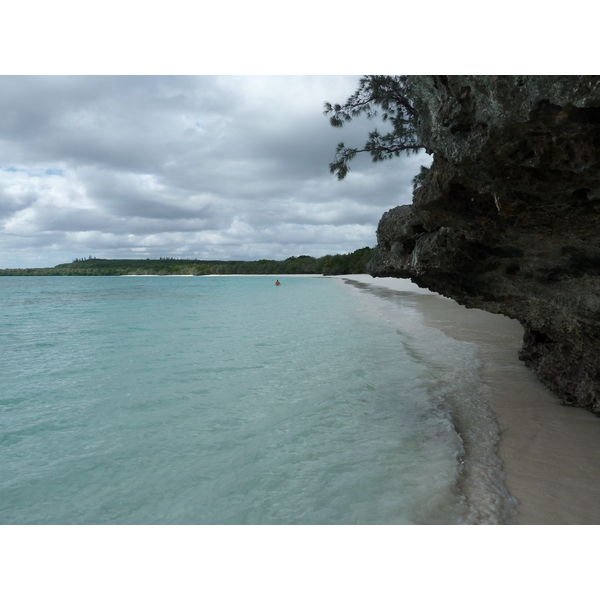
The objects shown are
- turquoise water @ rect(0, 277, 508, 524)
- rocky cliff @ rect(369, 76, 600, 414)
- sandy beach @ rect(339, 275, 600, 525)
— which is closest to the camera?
rocky cliff @ rect(369, 76, 600, 414)

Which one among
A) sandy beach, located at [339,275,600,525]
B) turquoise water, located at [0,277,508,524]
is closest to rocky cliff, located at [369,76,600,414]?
sandy beach, located at [339,275,600,525]

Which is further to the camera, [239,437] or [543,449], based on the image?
[239,437]

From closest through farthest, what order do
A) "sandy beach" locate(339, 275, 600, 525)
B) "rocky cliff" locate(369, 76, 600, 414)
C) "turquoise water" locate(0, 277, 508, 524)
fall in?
"rocky cliff" locate(369, 76, 600, 414) < "sandy beach" locate(339, 275, 600, 525) < "turquoise water" locate(0, 277, 508, 524)

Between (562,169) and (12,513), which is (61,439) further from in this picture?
(562,169)

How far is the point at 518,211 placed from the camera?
9.55 ft

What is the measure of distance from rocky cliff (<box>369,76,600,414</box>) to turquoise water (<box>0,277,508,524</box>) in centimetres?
173

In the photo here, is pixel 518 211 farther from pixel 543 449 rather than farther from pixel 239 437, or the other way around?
pixel 239 437

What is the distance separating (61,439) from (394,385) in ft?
16.5

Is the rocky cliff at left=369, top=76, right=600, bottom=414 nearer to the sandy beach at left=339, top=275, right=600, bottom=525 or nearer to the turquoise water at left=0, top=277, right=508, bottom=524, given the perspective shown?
the sandy beach at left=339, top=275, right=600, bottom=525

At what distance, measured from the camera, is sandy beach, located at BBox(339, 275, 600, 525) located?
9.23ft

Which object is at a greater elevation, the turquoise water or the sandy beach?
the sandy beach

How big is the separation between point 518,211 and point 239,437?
3939mm

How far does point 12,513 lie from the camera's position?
10.8 ft

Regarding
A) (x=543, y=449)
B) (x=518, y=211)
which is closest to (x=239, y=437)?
(x=543, y=449)
